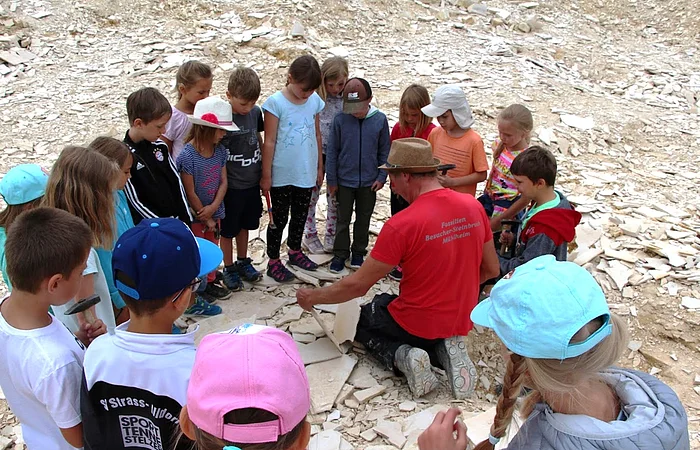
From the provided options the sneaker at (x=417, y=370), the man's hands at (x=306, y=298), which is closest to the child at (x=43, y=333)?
the man's hands at (x=306, y=298)

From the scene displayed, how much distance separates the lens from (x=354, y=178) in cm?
554

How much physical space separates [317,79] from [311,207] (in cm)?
167

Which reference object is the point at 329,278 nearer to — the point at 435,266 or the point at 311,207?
the point at 311,207

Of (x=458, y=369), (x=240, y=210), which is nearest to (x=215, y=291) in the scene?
(x=240, y=210)

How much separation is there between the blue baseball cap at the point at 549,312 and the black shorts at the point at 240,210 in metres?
3.69

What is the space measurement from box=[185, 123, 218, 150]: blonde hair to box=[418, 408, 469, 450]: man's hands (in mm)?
3264

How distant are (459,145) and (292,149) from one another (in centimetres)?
164

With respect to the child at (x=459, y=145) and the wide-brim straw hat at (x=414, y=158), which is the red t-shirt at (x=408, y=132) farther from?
the wide-brim straw hat at (x=414, y=158)

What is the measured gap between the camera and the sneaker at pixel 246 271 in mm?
5535

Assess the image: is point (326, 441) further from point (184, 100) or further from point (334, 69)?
point (334, 69)

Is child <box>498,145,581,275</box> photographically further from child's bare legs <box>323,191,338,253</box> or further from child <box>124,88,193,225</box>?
child <box>124,88,193,225</box>

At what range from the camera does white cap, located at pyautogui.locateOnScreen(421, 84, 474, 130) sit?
5.02 m

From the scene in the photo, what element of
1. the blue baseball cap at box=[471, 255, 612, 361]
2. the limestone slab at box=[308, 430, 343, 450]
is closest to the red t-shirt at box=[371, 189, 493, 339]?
the limestone slab at box=[308, 430, 343, 450]

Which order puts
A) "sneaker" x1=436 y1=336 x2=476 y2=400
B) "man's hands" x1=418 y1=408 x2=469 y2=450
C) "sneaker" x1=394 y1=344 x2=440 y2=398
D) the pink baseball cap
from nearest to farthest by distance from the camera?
the pink baseball cap, "man's hands" x1=418 y1=408 x2=469 y2=450, "sneaker" x1=394 y1=344 x2=440 y2=398, "sneaker" x1=436 y1=336 x2=476 y2=400
